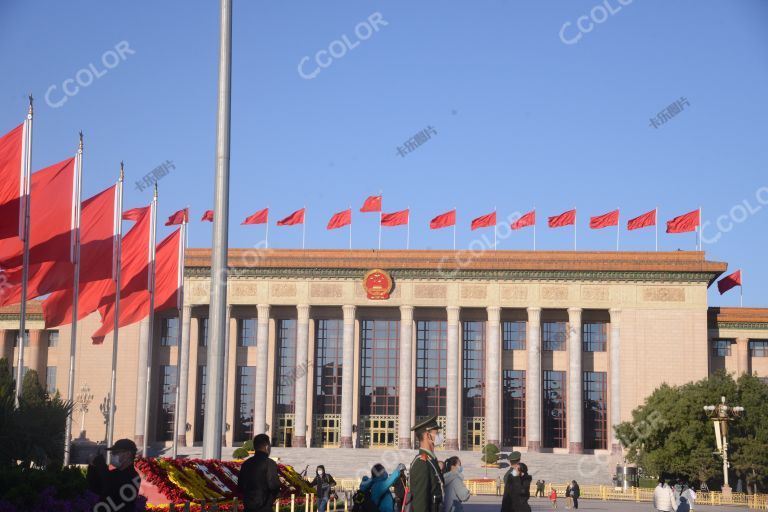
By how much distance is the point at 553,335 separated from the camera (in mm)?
72562

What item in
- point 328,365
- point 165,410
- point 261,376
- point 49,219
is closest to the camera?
point 49,219

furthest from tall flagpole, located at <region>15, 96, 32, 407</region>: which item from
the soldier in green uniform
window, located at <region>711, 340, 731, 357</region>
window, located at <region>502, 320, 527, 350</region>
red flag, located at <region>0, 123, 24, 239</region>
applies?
window, located at <region>711, 340, 731, 357</region>

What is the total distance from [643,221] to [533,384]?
13.3 m

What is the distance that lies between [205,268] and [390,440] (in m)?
17.3

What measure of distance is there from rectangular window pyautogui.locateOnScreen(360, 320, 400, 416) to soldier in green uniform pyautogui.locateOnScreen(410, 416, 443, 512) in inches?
2403

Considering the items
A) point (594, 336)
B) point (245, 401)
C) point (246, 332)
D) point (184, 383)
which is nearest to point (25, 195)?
point (184, 383)

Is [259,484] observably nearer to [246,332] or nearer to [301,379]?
[301,379]

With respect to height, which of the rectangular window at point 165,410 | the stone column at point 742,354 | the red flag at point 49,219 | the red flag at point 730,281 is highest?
the red flag at point 730,281

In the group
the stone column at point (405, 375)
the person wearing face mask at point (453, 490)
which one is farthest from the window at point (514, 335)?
the person wearing face mask at point (453, 490)

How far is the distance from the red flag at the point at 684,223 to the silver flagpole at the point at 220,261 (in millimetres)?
50546

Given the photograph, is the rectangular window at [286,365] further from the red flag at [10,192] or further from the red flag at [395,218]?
the red flag at [10,192]

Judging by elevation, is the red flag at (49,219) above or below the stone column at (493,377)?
above

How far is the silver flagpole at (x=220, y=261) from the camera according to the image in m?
15.8

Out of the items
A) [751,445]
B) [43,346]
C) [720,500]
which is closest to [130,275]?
[720,500]
